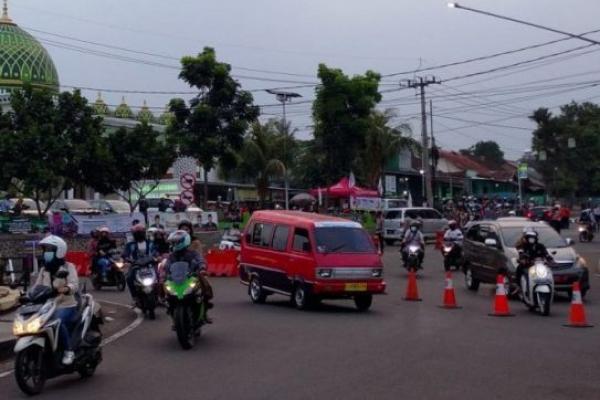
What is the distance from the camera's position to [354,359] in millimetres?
11938

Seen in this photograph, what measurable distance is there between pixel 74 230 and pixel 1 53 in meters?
25.4

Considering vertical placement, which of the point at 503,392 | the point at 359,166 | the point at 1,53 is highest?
the point at 1,53

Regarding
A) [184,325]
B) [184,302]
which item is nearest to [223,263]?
[184,302]

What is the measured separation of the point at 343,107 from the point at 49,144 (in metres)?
16.2

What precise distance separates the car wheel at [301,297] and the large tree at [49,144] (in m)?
20.5

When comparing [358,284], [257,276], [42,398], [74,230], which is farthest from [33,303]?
[74,230]

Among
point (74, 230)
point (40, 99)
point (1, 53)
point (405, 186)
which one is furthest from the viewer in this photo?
point (405, 186)

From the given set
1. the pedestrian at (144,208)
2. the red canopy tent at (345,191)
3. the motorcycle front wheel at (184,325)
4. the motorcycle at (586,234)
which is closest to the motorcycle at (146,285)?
the motorcycle front wheel at (184,325)

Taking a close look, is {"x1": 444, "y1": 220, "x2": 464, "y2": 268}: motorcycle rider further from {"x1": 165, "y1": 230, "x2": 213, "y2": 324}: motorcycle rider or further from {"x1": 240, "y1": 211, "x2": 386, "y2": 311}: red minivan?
{"x1": 165, "y1": 230, "x2": 213, "y2": 324}: motorcycle rider

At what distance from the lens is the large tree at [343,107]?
48.3m

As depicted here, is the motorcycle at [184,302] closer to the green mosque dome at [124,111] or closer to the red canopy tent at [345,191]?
the red canopy tent at [345,191]

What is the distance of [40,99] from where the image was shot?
129 feet

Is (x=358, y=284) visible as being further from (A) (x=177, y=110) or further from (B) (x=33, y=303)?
(A) (x=177, y=110)

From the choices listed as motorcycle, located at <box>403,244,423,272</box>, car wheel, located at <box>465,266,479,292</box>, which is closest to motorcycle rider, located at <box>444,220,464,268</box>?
motorcycle, located at <box>403,244,423,272</box>
